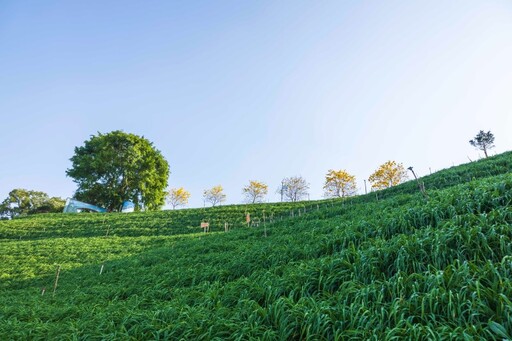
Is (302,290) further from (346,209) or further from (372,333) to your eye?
(346,209)

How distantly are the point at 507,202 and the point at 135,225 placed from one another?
953 inches

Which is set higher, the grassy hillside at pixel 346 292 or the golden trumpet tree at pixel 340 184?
the golden trumpet tree at pixel 340 184

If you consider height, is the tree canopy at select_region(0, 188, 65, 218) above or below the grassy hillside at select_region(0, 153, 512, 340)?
above

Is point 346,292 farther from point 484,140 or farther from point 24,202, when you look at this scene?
point 24,202

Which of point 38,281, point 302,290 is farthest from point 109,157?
point 302,290

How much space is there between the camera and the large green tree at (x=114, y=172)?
3478cm

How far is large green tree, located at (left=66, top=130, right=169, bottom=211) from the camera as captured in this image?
114 ft

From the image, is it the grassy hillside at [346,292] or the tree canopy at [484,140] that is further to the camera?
the tree canopy at [484,140]

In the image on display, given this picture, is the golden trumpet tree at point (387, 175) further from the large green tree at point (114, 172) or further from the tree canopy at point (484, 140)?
the large green tree at point (114, 172)

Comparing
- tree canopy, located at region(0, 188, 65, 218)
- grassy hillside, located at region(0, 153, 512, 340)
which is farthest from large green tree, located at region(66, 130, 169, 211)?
grassy hillside, located at region(0, 153, 512, 340)

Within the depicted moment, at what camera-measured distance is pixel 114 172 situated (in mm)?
35500

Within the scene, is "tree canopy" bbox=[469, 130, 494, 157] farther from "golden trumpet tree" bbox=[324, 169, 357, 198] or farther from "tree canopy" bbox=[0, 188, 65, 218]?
"tree canopy" bbox=[0, 188, 65, 218]

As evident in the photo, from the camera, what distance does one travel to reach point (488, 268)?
3104 mm

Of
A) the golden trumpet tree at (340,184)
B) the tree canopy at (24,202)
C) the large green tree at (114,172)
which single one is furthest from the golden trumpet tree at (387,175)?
the tree canopy at (24,202)
